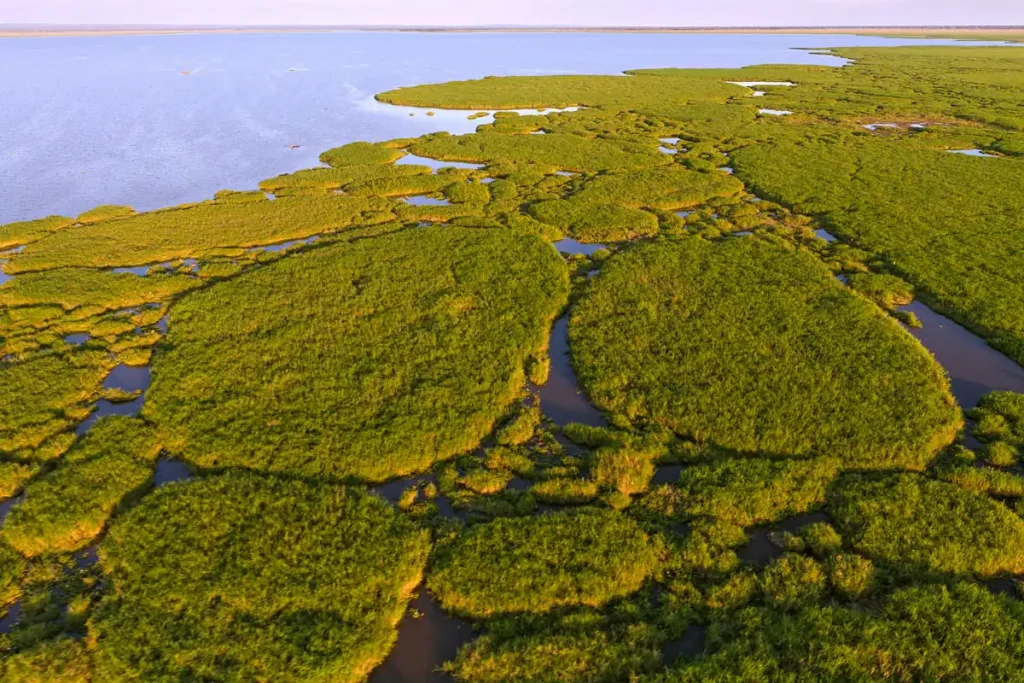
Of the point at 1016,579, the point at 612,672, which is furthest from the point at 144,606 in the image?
the point at 1016,579

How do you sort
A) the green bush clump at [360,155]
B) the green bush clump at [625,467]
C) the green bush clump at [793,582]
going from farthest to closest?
1. the green bush clump at [360,155]
2. the green bush clump at [625,467]
3. the green bush clump at [793,582]

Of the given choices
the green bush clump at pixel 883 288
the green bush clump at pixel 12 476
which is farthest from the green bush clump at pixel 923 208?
the green bush clump at pixel 12 476

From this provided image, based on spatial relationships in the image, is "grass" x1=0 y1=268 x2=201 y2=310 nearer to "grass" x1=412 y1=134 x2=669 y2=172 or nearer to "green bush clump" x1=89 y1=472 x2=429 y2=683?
"green bush clump" x1=89 y1=472 x2=429 y2=683

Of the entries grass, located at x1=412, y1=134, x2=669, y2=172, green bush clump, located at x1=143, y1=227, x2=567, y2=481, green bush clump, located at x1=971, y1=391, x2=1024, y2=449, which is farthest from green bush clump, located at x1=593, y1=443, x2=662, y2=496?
grass, located at x1=412, y1=134, x2=669, y2=172

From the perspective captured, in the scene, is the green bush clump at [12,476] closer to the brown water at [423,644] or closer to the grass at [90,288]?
the grass at [90,288]

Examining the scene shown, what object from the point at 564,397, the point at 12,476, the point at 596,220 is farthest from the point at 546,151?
the point at 12,476
